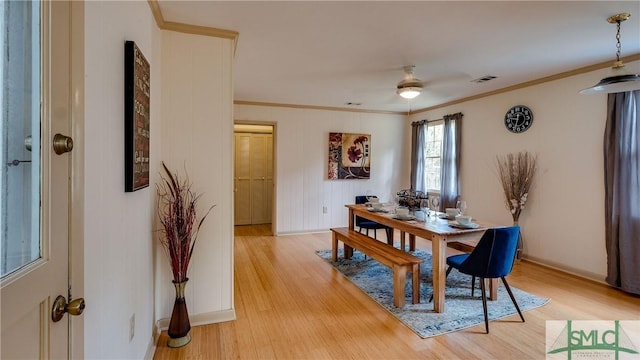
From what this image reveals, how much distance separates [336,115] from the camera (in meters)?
6.02

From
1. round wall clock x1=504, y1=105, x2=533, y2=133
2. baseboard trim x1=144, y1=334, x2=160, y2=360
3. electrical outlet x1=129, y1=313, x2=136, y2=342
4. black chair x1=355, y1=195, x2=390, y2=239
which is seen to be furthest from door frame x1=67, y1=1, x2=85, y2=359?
round wall clock x1=504, y1=105, x2=533, y2=133

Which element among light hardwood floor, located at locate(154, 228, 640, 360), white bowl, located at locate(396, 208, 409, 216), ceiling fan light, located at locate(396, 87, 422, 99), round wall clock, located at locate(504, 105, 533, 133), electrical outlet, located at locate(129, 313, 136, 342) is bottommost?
light hardwood floor, located at locate(154, 228, 640, 360)

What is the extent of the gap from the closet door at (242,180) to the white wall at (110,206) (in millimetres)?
4586

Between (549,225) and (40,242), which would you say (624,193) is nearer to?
(549,225)

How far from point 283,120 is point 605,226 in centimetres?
473

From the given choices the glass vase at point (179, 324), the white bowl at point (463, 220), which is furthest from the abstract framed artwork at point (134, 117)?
the white bowl at point (463, 220)

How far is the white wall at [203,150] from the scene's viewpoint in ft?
7.78

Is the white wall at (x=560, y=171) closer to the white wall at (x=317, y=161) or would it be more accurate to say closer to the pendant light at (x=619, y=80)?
the pendant light at (x=619, y=80)

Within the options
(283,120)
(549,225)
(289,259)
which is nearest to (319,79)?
(283,120)

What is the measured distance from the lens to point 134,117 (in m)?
1.59

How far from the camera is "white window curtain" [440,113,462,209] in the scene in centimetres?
528

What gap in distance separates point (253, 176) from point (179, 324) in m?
4.64

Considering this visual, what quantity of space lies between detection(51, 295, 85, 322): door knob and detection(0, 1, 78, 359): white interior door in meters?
0.02

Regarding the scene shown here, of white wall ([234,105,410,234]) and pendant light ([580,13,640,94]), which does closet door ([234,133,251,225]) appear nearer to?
white wall ([234,105,410,234])
